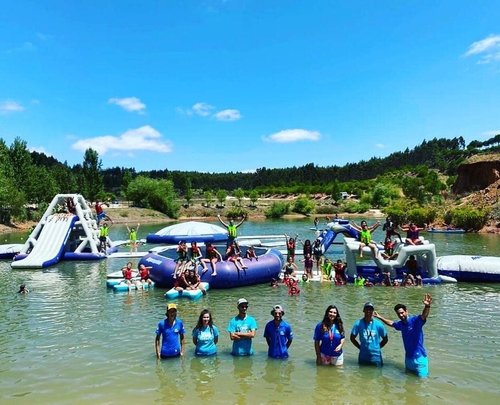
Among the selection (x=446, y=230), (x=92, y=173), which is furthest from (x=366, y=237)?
(x=92, y=173)

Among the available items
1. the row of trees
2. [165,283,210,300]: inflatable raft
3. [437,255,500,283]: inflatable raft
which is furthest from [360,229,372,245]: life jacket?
the row of trees

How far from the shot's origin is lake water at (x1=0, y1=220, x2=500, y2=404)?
8242 mm

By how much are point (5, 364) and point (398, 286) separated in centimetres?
1403

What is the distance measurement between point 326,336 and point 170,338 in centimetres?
326

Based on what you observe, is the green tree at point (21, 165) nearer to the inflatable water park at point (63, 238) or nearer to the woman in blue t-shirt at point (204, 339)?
the inflatable water park at point (63, 238)

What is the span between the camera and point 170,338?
31.7 feet

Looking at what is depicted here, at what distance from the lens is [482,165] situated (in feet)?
219

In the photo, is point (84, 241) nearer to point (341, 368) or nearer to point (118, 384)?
point (118, 384)

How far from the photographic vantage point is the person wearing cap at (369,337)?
29.0ft

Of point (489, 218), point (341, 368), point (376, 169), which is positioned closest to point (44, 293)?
point (341, 368)

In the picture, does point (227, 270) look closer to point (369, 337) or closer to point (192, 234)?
point (369, 337)

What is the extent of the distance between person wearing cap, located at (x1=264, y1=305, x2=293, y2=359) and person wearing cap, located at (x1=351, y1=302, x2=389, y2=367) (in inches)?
51.8

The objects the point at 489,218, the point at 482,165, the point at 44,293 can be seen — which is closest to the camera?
the point at 44,293

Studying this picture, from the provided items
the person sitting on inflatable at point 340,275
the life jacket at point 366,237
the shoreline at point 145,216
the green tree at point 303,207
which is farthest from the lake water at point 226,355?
the green tree at point 303,207
